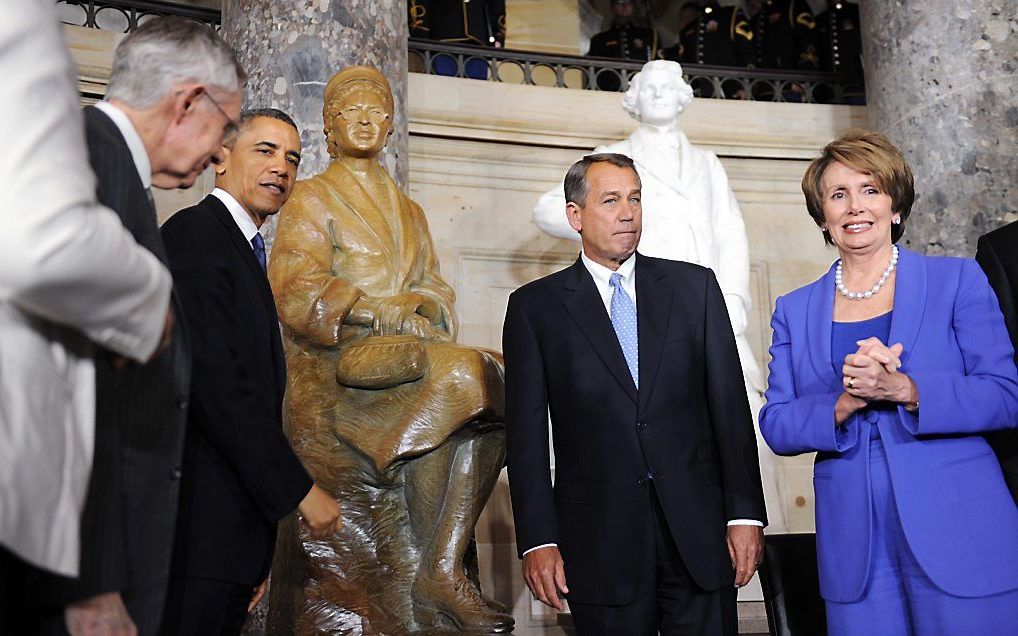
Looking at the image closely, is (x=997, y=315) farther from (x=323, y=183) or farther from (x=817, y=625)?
(x=323, y=183)

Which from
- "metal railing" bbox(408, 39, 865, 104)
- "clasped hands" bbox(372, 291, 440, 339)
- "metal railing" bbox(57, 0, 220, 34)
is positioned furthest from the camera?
"metal railing" bbox(408, 39, 865, 104)

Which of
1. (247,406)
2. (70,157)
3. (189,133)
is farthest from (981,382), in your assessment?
(70,157)

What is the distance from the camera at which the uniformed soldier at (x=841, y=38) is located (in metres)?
8.88

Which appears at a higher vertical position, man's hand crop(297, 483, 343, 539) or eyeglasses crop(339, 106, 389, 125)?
eyeglasses crop(339, 106, 389, 125)

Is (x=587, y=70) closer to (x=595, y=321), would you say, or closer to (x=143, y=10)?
(x=143, y=10)

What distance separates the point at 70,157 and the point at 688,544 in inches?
69.4

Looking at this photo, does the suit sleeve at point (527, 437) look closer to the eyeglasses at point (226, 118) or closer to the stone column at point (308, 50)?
the eyeglasses at point (226, 118)

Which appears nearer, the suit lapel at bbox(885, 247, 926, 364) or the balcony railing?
the suit lapel at bbox(885, 247, 926, 364)

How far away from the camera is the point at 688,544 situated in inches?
105

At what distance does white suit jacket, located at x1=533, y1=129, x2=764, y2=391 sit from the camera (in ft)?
18.7

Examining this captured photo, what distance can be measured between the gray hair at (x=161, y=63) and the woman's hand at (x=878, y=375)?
1.39 meters

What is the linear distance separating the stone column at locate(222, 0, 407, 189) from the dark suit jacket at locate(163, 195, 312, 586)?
3.65 meters

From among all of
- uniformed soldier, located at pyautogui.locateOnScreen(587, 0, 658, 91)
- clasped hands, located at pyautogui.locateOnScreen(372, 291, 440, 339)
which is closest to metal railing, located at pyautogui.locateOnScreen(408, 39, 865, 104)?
uniformed soldier, located at pyautogui.locateOnScreen(587, 0, 658, 91)

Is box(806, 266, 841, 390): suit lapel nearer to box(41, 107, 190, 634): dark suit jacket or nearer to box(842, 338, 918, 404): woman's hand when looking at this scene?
box(842, 338, 918, 404): woman's hand
